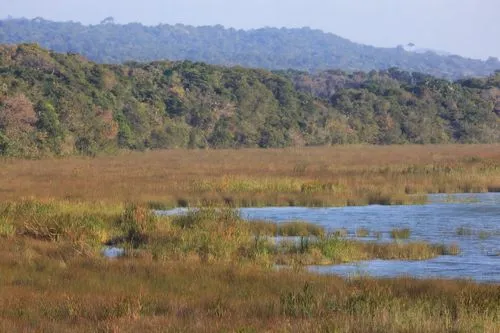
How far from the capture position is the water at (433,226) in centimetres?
2106

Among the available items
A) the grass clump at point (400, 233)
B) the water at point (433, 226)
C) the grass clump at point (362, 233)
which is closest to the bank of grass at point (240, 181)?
the water at point (433, 226)

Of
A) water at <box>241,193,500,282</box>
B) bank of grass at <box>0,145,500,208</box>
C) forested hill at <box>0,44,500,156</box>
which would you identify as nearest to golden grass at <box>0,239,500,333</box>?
water at <box>241,193,500,282</box>

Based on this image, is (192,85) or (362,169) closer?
(362,169)

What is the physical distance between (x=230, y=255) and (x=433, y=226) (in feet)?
33.0

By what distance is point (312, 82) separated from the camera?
529 feet

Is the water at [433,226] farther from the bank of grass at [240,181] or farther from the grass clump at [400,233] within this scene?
the bank of grass at [240,181]

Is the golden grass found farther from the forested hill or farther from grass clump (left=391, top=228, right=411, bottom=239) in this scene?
the forested hill

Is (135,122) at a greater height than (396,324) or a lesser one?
lesser

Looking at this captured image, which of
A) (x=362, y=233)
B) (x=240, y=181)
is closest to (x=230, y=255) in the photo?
(x=362, y=233)

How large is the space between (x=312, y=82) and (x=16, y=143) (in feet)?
333

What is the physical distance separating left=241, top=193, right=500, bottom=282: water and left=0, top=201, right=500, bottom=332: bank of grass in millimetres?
1214

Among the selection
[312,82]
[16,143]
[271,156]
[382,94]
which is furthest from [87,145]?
[312,82]

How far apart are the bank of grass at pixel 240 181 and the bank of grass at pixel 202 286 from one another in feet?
33.8

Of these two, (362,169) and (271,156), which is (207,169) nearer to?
(362,169)
